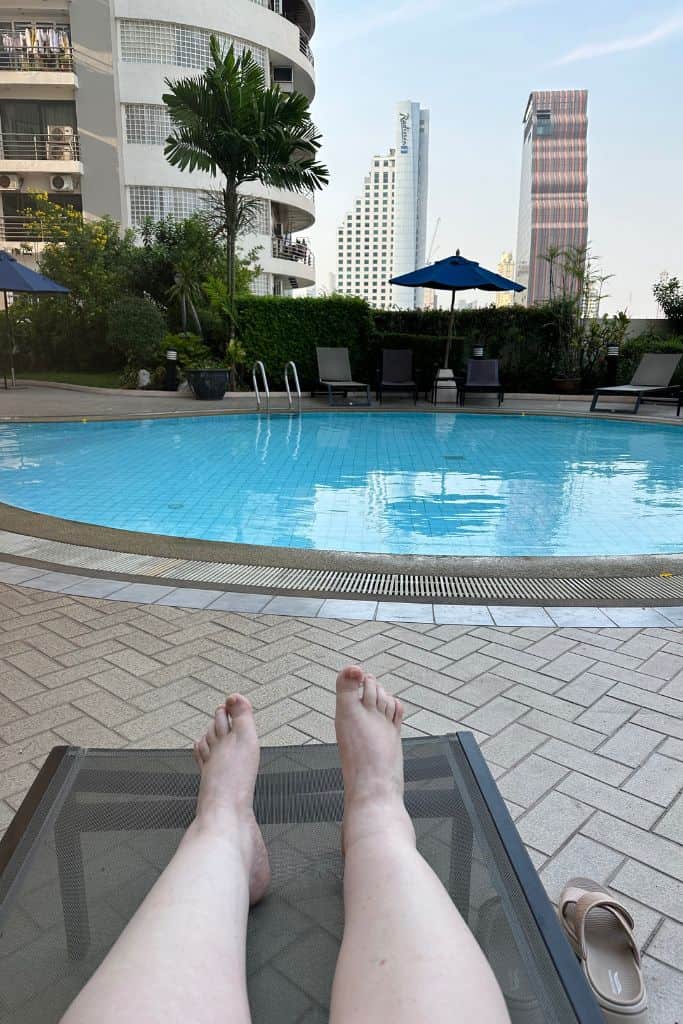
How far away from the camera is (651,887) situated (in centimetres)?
152

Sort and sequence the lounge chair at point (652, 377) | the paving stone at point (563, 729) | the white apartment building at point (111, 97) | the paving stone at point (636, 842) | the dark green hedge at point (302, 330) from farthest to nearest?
the white apartment building at point (111, 97)
the dark green hedge at point (302, 330)
the lounge chair at point (652, 377)
the paving stone at point (563, 729)
the paving stone at point (636, 842)

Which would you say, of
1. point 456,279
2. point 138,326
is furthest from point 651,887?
point 138,326

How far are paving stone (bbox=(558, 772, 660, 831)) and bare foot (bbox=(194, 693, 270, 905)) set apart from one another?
3.04 ft

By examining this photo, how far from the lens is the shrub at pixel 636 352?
13492 mm

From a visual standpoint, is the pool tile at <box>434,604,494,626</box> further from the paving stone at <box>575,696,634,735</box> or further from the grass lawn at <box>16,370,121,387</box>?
the grass lawn at <box>16,370,121,387</box>

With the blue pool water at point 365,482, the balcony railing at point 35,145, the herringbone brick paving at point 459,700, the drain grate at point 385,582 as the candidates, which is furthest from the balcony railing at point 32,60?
the herringbone brick paving at point 459,700

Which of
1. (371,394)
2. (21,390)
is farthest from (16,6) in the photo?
(371,394)

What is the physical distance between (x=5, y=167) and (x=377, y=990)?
30987 millimetres

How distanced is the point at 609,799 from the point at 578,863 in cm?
27

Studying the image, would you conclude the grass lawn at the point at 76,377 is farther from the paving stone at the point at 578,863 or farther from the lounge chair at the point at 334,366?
the paving stone at the point at 578,863

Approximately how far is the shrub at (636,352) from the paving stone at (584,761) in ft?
42.2

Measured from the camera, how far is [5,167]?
86.5ft

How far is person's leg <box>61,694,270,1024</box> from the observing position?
786mm

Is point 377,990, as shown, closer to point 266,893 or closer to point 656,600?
point 266,893
